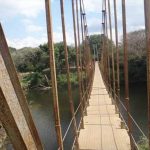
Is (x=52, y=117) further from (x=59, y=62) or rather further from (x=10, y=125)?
(x=10, y=125)

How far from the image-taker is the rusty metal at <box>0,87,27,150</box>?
2.24 ft

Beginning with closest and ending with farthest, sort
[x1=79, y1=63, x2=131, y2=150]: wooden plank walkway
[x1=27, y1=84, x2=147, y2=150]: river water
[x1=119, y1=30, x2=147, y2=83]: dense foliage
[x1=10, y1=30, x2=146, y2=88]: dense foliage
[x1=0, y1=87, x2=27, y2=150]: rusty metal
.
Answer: [x1=0, y1=87, x2=27, y2=150]: rusty metal, [x1=79, y1=63, x2=131, y2=150]: wooden plank walkway, [x1=27, y1=84, x2=147, y2=150]: river water, [x1=119, y1=30, x2=147, y2=83]: dense foliage, [x1=10, y1=30, x2=146, y2=88]: dense foliage

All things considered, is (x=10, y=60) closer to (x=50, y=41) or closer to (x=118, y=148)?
(x=50, y=41)

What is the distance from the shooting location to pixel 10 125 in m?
0.70

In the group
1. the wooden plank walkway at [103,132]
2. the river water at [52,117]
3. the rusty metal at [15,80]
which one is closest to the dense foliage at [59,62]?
the river water at [52,117]

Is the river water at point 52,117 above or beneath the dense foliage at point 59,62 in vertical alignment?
beneath

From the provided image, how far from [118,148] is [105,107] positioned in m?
3.88

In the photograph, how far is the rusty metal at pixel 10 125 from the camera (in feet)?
2.24

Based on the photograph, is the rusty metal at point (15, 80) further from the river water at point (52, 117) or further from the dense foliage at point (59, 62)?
the dense foliage at point (59, 62)

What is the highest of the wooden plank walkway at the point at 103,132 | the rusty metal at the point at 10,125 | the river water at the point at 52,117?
the rusty metal at the point at 10,125

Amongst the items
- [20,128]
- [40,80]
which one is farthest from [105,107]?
[40,80]

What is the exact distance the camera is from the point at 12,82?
73 centimetres

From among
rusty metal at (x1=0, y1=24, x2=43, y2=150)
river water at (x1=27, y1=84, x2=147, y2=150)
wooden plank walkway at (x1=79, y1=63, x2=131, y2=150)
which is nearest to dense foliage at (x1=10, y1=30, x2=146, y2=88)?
river water at (x1=27, y1=84, x2=147, y2=150)

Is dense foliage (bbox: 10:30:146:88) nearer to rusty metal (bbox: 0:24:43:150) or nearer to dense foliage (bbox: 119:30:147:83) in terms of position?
dense foliage (bbox: 119:30:147:83)
